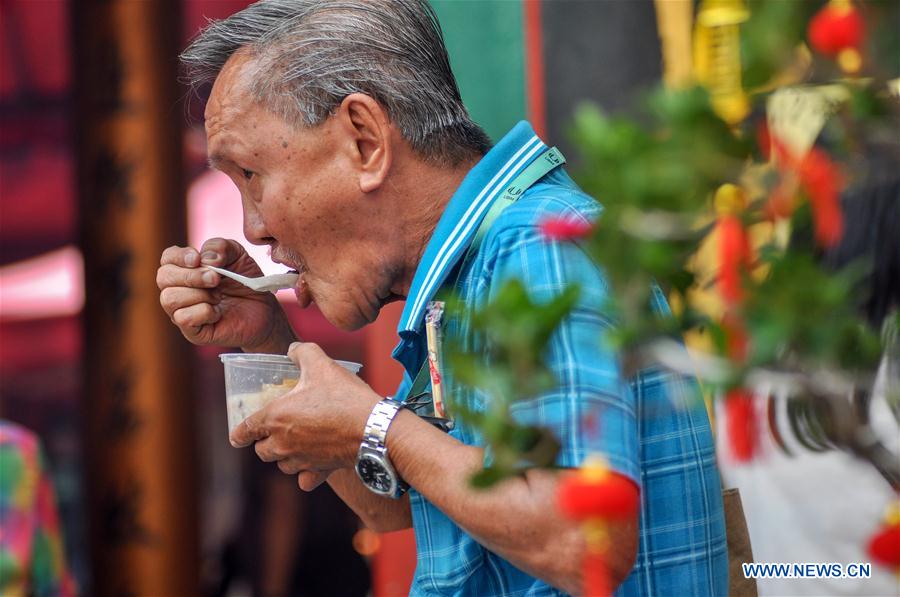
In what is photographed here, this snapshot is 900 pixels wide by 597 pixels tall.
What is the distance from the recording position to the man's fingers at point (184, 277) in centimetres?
215

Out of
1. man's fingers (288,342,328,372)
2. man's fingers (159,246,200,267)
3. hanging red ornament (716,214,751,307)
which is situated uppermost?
man's fingers (159,246,200,267)

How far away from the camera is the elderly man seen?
141 cm

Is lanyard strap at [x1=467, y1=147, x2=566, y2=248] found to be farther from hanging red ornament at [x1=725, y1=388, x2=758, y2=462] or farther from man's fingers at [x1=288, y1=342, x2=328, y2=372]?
hanging red ornament at [x1=725, y1=388, x2=758, y2=462]

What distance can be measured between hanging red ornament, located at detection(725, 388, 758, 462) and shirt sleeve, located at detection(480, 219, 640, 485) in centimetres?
44

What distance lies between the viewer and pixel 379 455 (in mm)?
1531

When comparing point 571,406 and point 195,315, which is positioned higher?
point 195,315

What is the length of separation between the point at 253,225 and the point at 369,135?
0.28 metres

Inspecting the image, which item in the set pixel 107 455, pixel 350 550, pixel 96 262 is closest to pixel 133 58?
pixel 96 262

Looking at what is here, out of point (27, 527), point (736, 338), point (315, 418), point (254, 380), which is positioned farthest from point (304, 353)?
point (27, 527)

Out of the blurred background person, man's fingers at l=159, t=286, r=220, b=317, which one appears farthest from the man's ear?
the blurred background person

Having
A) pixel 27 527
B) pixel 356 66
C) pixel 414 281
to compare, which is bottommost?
pixel 27 527

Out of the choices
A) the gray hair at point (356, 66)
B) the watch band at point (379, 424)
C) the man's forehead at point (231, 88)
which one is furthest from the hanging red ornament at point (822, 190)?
the man's forehead at point (231, 88)

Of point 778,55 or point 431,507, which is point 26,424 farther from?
point 778,55

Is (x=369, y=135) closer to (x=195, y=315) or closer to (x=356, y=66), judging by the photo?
(x=356, y=66)
